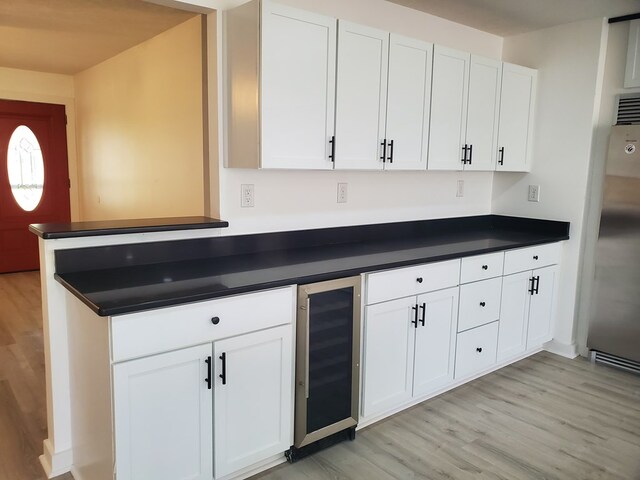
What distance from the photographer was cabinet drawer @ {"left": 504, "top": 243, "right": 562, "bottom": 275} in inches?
128

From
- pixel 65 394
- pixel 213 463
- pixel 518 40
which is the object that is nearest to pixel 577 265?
pixel 518 40

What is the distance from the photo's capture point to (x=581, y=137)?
3.54 m

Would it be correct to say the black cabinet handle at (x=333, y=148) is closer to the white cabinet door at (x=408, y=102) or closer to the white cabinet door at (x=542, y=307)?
the white cabinet door at (x=408, y=102)

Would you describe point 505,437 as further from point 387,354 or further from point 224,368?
point 224,368

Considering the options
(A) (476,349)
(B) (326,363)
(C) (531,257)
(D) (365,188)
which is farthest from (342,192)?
(C) (531,257)

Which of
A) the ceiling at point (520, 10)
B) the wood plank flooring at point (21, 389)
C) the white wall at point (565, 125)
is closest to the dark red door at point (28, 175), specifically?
the wood plank flooring at point (21, 389)

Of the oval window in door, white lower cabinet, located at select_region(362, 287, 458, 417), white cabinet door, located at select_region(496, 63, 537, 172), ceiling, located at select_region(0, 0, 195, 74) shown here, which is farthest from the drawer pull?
the oval window in door

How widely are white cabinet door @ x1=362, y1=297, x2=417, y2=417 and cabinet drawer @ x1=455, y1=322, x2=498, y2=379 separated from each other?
459mm

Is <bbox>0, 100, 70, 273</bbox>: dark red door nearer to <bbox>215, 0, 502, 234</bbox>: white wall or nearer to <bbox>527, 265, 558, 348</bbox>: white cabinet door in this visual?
<bbox>215, 0, 502, 234</bbox>: white wall

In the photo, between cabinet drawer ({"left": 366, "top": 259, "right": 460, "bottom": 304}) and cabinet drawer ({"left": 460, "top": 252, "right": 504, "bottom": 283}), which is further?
cabinet drawer ({"left": 460, "top": 252, "right": 504, "bottom": 283})

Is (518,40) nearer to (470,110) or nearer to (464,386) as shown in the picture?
(470,110)

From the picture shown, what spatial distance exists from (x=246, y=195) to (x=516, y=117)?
215 centimetres

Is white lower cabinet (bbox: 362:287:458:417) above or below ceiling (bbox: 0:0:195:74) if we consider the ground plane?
below

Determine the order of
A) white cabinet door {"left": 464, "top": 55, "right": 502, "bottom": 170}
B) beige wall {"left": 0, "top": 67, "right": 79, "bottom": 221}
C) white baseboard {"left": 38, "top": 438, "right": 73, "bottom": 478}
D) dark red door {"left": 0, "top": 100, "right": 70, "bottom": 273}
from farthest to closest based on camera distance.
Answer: dark red door {"left": 0, "top": 100, "right": 70, "bottom": 273} → beige wall {"left": 0, "top": 67, "right": 79, "bottom": 221} → white cabinet door {"left": 464, "top": 55, "right": 502, "bottom": 170} → white baseboard {"left": 38, "top": 438, "right": 73, "bottom": 478}
